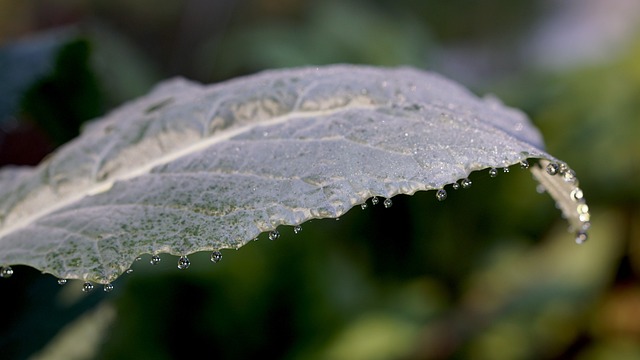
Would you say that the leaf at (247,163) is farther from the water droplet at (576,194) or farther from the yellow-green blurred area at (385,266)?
the yellow-green blurred area at (385,266)

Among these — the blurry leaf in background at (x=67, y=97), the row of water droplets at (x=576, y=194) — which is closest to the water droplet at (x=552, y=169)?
the row of water droplets at (x=576, y=194)

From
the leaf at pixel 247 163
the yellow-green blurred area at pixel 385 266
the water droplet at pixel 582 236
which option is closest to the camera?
the leaf at pixel 247 163

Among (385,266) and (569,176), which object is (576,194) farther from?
(385,266)

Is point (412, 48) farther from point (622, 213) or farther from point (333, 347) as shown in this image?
point (333, 347)

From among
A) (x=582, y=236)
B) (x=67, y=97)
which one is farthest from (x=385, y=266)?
(x=582, y=236)

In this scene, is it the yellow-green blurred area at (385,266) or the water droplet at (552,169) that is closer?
the water droplet at (552,169)

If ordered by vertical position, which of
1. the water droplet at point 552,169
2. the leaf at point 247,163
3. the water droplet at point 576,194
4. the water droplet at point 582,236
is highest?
the water droplet at point 582,236

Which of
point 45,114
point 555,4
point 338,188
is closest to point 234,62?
point 45,114
